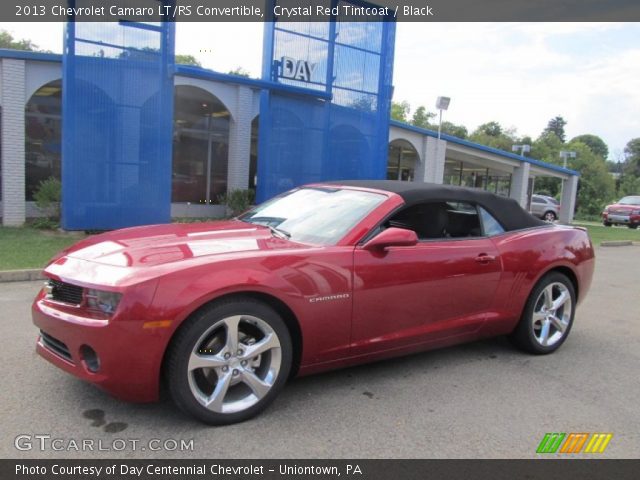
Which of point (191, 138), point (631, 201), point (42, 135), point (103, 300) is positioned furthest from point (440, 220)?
point (631, 201)

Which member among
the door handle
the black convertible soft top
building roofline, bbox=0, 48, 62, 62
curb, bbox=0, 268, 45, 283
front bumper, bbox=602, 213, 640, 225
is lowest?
curb, bbox=0, 268, 45, 283

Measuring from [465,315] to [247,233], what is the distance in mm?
1809

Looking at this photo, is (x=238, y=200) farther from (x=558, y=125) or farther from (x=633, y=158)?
(x=558, y=125)

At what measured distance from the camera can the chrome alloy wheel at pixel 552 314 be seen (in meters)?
4.62

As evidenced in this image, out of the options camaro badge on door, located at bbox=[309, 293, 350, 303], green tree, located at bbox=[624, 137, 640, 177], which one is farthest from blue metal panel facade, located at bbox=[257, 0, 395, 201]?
green tree, located at bbox=[624, 137, 640, 177]

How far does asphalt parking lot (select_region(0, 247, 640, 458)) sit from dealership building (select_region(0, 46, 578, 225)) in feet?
28.2

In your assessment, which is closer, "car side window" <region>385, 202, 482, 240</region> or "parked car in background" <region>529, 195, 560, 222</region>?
"car side window" <region>385, 202, 482, 240</region>

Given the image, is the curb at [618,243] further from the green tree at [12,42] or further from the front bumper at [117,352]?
the green tree at [12,42]

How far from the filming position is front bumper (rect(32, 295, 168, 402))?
2.79 m

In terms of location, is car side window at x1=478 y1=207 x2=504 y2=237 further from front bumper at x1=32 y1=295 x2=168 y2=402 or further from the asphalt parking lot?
front bumper at x1=32 y1=295 x2=168 y2=402

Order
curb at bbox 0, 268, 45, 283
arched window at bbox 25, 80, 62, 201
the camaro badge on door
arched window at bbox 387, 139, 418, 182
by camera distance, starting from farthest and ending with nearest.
A: arched window at bbox 387, 139, 418, 182 < arched window at bbox 25, 80, 62, 201 < curb at bbox 0, 268, 45, 283 < the camaro badge on door
